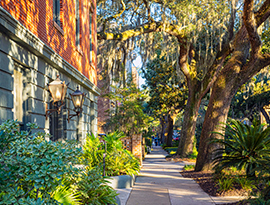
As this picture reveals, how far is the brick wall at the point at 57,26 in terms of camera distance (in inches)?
272

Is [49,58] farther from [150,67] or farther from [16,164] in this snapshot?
[150,67]

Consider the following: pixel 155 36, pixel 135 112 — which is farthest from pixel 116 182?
pixel 155 36

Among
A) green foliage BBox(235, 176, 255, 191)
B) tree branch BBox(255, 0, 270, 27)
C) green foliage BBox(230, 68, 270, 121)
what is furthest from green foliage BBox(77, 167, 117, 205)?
green foliage BBox(230, 68, 270, 121)

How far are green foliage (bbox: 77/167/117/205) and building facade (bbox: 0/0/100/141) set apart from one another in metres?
1.98

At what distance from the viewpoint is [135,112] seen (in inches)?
717

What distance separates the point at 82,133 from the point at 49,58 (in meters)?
5.53

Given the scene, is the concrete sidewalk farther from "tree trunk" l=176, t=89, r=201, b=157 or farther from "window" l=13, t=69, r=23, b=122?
"tree trunk" l=176, t=89, r=201, b=157

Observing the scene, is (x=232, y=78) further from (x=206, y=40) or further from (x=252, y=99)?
(x=252, y=99)

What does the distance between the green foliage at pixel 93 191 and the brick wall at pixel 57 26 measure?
3.80m

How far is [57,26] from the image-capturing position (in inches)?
372

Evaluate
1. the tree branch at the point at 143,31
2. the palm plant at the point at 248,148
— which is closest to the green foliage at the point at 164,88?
the tree branch at the point at 143,31

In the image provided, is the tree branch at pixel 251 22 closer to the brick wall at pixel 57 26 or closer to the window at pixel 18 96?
the brick wall at pixel 57 26

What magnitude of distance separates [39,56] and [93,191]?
4.00 meters

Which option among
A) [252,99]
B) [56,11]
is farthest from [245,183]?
[252,99]
